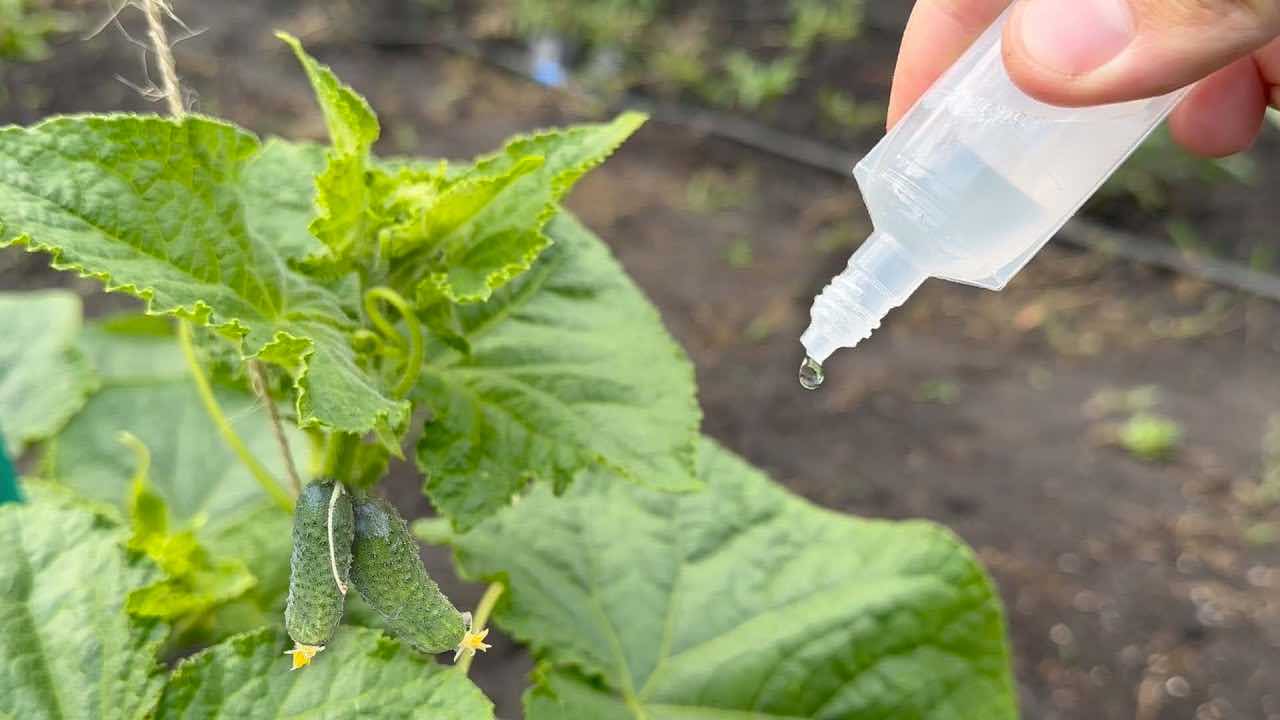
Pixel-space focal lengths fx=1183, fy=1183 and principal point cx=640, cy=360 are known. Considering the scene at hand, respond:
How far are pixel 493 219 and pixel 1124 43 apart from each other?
586mm

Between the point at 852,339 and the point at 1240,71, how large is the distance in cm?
97

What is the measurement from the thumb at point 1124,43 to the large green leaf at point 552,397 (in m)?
0.49

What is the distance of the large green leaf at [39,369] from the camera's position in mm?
1679

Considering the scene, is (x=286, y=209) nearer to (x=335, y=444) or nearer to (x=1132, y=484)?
(x=335, y=444)

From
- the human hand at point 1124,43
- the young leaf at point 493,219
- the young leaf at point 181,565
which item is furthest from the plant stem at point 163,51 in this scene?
the human hand at point 1124,43

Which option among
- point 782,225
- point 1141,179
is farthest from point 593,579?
point 1141,179

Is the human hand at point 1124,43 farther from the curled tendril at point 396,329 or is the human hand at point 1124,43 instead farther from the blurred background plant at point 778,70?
the blurred background plant at point 778,70

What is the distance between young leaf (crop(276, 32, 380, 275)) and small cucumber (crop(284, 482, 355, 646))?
9.5 inches

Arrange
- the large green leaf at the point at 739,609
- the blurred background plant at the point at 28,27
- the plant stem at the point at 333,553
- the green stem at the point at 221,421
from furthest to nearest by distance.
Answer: the blurred background plant at the point at 28,27 < the large green leaf at the point at 739,609 < the green stem at the point at 221,421 < the plant stem at the point at 333,553

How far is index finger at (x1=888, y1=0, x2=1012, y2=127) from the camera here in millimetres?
1429

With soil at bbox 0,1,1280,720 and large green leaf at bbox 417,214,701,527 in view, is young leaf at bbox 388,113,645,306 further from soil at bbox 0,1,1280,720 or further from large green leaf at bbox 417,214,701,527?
soil at bbox 0,1,1280,720

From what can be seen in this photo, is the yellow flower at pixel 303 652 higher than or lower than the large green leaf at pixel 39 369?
higher

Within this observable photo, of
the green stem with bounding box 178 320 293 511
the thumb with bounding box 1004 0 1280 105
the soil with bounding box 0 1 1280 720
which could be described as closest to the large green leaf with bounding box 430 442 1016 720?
the green stem with bounding box 178 320 293 511

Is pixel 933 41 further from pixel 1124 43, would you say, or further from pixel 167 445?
pixel 167 445
